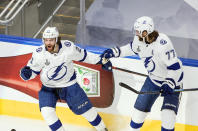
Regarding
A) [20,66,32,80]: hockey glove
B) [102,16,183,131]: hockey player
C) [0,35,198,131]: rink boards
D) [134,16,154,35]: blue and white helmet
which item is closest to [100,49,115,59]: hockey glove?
[102,16,183,131]: hockey player

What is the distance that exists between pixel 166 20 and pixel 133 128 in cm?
123

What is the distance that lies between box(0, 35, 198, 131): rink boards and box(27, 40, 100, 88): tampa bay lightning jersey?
0.37 meters

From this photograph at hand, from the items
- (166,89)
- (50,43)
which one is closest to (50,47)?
(50,43)

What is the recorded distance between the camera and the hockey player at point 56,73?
14.6 ft

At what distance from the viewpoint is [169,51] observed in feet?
13.7

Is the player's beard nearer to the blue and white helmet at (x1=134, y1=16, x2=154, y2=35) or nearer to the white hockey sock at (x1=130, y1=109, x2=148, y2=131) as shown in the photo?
the blue and white helmet at (x1=134, y1=16, x2=154, y2=35)

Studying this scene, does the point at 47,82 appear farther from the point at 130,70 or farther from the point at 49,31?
the point at 130,70

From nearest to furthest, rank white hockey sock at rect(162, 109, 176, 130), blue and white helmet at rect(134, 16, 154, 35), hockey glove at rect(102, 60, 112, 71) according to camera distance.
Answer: blue and white helmet at rect(134, 16, 154, 35)
white hockey sock at rect(162, 109, 176, 130)
hockey glove at rect(102, 60, 112, 71)

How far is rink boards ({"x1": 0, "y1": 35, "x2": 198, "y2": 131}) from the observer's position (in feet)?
15.7

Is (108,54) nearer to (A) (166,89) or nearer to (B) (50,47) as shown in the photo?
(B) (50,47)

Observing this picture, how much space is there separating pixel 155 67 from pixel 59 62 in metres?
0.84

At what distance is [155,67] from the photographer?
→ 4.36m

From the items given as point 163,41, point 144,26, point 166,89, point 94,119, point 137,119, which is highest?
point 144,26

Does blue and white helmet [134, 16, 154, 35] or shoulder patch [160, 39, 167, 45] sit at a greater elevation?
blue and white helmet [134, 16, 154, 35]
